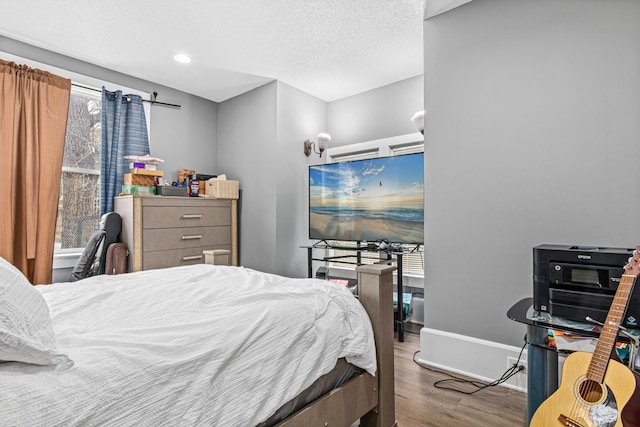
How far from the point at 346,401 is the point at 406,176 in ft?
6.47

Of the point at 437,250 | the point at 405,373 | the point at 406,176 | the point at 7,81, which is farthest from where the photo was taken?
the point at 406,176

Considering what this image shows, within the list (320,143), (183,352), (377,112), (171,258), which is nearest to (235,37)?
(320,143)

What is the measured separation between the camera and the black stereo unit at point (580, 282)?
128 centimetres

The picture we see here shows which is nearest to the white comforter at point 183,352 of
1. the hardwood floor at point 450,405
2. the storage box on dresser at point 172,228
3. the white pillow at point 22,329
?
the white pillow at point 22,329

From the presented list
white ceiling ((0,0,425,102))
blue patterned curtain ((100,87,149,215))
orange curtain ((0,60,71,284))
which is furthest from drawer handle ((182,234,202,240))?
white ceiling ((0,0,425,102))

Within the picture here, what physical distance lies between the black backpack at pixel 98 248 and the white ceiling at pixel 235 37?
4.75 feet

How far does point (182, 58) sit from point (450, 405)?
330cm

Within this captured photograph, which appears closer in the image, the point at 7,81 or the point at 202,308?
the point at 202,308

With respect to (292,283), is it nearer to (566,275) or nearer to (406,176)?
(566,275)

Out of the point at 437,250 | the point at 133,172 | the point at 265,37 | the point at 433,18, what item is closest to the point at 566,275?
the point at 437,250

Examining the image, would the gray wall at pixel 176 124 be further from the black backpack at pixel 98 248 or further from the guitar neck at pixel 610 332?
the guitar neck at pixel 610 332

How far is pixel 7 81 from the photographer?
2568 mm

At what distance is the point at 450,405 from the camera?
1.76 m

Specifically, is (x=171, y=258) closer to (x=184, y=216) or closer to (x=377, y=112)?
(x=184, y=216)
